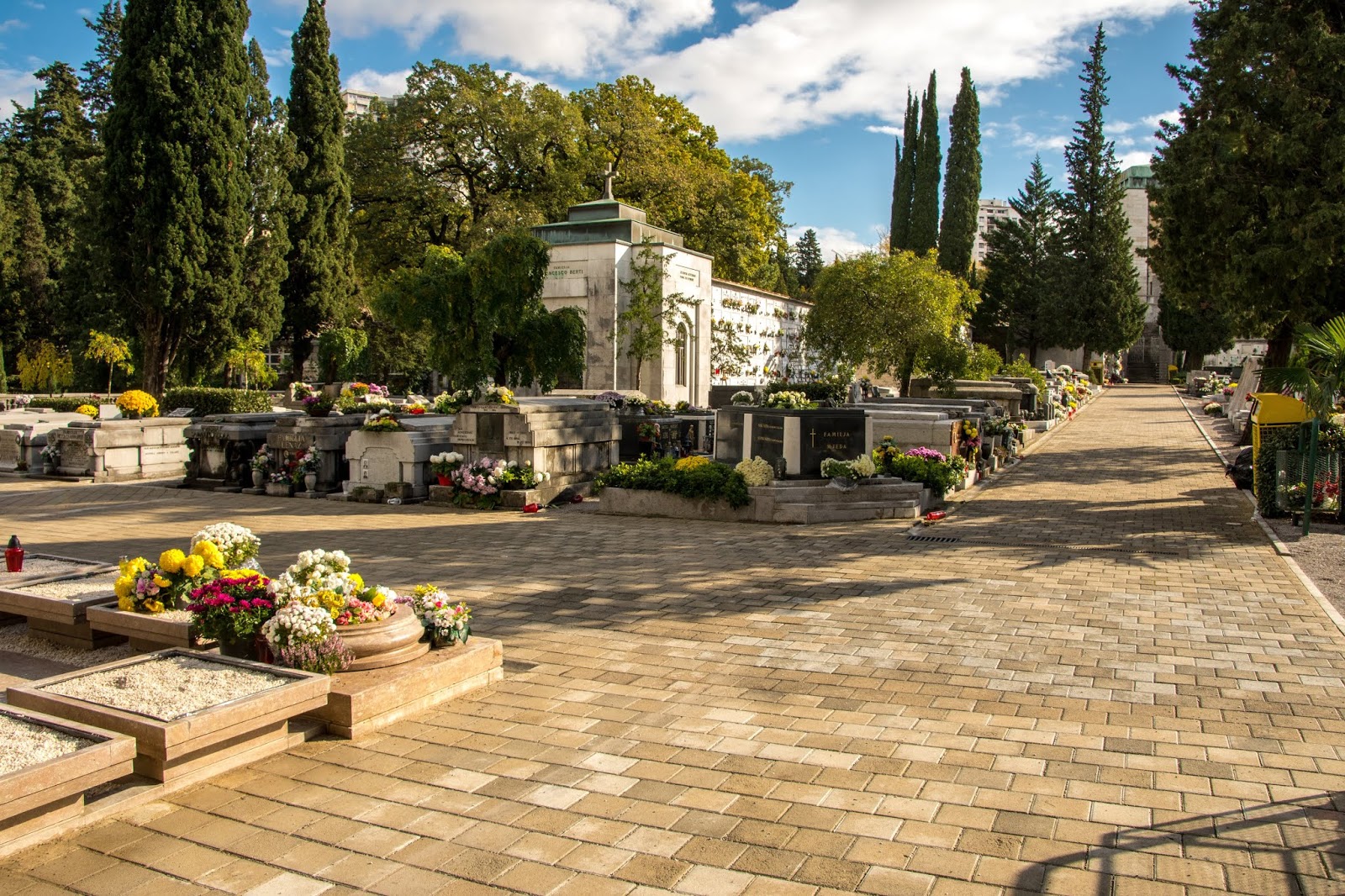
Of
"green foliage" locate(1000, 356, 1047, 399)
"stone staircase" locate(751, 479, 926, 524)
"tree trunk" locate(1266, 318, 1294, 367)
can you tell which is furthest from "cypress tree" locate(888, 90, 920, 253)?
"stone staircase" locate(751, 479, 926, 524)

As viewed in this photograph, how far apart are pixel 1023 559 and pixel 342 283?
96.9ft

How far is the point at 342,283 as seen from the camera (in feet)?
111

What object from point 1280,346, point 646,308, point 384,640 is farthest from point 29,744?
point 1280,346

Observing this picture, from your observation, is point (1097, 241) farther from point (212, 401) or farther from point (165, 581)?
point (165, 581)

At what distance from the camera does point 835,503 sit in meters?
12.6

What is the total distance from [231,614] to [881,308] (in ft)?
78.3

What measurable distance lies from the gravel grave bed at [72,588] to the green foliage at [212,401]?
1893cm

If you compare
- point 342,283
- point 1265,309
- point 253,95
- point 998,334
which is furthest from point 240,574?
point 998,334

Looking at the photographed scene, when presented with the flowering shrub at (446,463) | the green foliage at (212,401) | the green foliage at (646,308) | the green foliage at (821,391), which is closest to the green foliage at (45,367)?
the green foliage at (212,401)

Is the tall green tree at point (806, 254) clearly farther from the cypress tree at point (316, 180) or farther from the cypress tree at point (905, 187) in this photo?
the cypress tree at point (316, 180)

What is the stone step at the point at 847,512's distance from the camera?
40.1 feet

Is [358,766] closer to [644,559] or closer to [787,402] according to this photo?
[644,559]

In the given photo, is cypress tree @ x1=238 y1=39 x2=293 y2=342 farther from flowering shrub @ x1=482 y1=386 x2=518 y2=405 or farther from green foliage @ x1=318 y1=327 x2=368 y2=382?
flowering shrub @ x1=482 y1=386 x2=518 y2=405

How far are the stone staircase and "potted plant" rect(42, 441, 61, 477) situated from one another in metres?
14.0
